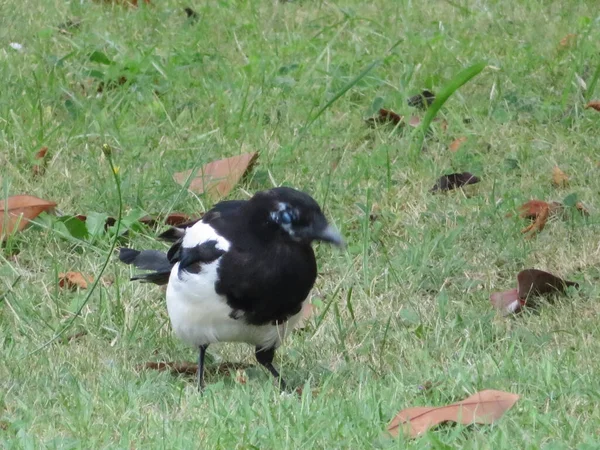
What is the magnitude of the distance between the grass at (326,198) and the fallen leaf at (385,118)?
7 cm

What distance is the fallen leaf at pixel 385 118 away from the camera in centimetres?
627

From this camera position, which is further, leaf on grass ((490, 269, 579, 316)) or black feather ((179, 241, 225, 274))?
leaf on grass ((490, 269, 579, 316))

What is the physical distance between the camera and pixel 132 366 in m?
4.21

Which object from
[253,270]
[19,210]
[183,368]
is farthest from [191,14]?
[253,270]

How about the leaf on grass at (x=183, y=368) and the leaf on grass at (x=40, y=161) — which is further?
the leaf on grass at (x=40, y=161)

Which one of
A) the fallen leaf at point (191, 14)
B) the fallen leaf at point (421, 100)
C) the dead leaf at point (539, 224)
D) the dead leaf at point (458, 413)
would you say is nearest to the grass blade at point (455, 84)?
the dead leaf at point (539, 224)

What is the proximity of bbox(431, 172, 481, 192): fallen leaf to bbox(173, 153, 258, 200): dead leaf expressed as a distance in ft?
2.82

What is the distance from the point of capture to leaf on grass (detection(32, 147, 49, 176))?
18.6 ft

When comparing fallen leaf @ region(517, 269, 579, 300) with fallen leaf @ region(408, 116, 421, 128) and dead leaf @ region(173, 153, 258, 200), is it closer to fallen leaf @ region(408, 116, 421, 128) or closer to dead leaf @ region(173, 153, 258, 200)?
dead leaf @ region(173, 153, 258, 200)

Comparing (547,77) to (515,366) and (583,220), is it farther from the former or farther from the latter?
(515,366)

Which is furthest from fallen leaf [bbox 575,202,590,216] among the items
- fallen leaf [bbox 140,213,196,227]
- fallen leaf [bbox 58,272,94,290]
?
fallen leaf [bbox 58,272,94,290]

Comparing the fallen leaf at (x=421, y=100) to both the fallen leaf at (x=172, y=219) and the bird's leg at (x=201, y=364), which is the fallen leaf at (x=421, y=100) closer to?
the fallen leaf at (x=172, y=219)

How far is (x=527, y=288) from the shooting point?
4652 mm

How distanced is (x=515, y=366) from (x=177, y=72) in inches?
136
